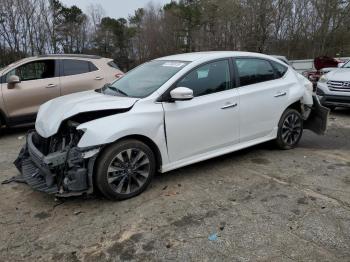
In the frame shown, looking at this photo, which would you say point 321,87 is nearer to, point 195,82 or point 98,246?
point 195,82

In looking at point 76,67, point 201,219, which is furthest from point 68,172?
point 76,67

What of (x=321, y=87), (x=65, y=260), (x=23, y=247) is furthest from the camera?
(x=321, y=87)

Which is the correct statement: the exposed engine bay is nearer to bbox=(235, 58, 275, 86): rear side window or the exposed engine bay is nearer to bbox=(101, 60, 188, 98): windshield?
bbox=(101, 60, 188, 98): windshield

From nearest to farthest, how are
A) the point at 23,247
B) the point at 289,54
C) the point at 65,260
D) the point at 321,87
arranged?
the point at 65,260, the point at 23,247, the point at 321,87, the point at 289,54

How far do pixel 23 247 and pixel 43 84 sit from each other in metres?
5.36

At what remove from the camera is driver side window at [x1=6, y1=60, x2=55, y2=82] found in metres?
8.01

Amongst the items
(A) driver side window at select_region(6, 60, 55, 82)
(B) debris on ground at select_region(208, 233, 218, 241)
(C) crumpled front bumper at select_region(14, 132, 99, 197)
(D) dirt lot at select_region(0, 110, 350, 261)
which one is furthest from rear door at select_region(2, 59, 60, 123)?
(B) debris on ground at select_region(208, 233, 218, 241)

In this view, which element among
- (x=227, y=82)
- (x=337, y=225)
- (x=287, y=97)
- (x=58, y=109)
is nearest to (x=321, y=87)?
(x=287, y=97)

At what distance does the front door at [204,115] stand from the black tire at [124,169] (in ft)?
1.22

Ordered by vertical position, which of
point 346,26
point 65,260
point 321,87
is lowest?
point 65,260

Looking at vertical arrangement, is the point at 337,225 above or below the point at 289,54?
below

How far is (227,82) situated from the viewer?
5.13 m

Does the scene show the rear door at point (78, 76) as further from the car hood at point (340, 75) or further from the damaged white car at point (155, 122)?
the car hood at point (340, 75)

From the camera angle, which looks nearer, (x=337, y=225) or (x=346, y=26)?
(x=337, y=225)
